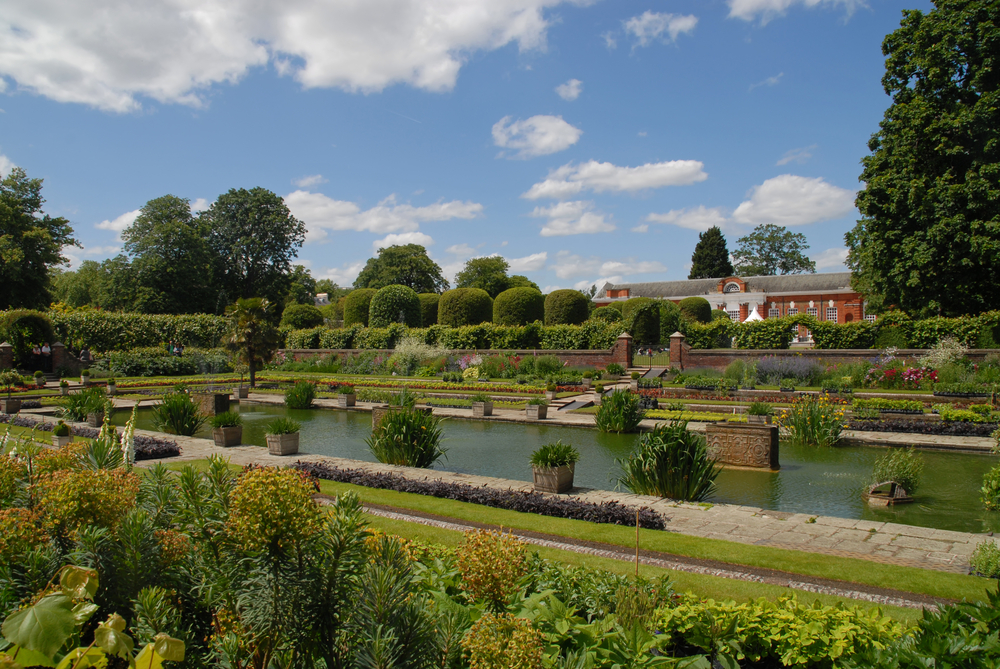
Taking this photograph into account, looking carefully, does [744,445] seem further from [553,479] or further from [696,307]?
[696,307]

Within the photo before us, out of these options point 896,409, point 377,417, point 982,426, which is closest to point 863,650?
point 377,417

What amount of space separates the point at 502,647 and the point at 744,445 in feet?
28.7

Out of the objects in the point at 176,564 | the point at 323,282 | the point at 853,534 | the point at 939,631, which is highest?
the point at 323,282

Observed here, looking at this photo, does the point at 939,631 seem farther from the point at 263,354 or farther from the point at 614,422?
the point at 263,354

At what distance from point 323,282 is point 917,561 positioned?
100410 mm

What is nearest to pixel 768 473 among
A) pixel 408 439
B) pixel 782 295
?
pixel 408 439

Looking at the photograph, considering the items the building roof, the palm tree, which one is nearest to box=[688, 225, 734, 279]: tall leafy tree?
the building roof

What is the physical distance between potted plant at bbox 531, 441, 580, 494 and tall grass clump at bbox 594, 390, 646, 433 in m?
5.30

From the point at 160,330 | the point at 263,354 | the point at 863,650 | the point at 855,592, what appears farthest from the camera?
the point at 160,330

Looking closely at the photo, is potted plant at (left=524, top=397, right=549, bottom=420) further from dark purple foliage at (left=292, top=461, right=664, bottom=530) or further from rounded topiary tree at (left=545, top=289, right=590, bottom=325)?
rounded topiary tree at (left=545, top=289, right=590, bottom=325)

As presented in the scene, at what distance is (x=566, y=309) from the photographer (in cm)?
3384

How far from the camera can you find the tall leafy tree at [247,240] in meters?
49.2

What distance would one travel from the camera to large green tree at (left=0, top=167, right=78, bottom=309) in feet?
108

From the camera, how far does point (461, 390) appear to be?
21.5 meters
